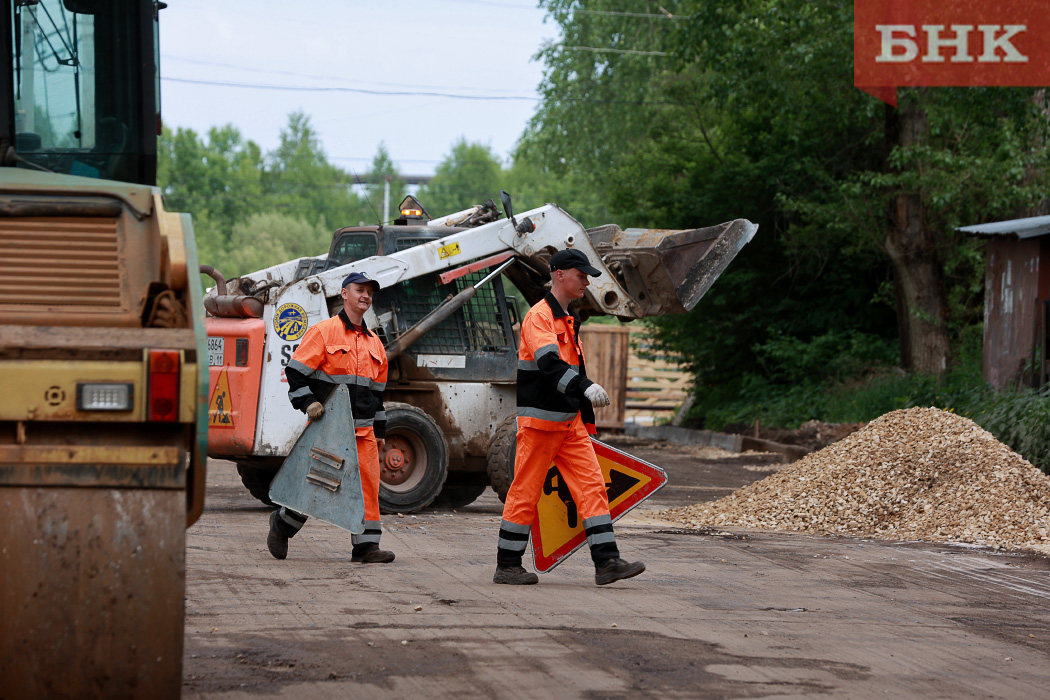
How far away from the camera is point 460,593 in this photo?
6.91 meters

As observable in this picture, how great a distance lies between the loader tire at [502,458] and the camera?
1116 centimetres

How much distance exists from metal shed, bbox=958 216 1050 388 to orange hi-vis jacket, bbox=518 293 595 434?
8732mm

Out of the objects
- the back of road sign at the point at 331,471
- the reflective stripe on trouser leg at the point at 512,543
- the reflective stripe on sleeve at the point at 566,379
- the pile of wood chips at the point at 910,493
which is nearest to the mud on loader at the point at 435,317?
the pile of wood chips at the point at 910,493

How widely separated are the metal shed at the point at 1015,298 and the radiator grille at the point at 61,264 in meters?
12.3

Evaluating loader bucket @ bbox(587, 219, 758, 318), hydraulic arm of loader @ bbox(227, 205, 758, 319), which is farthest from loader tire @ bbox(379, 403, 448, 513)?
loader bucket @ bbox(587, 219, 758, 318)

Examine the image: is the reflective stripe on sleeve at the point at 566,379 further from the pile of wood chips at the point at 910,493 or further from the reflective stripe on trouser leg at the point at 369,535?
the pile of wood chips at the point at 910,493

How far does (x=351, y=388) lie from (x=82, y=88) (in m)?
3.11

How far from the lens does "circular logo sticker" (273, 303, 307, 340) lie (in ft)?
35.7

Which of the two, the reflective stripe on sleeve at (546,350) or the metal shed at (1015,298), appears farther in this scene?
the metal shed at (1015,298)

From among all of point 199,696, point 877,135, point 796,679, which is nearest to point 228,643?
point 199,696

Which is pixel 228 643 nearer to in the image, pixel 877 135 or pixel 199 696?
pixel 199 696

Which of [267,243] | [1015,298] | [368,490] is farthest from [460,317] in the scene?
[267,243]

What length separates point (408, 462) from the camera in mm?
11250

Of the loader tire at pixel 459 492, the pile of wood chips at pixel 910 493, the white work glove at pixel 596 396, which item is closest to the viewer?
the white work glove at pixel 596 396
